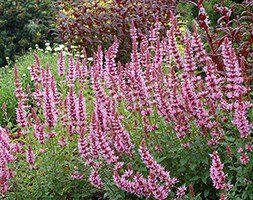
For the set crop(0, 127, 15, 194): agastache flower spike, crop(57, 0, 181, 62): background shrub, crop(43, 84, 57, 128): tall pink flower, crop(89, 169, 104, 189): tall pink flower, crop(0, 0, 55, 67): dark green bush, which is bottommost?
crop(0, 0, 55, 67): dark green bush

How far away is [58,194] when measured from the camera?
4.41 metres

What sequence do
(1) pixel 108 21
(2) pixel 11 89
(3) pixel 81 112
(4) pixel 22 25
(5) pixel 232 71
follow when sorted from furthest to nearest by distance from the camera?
(4) pixel 22 25 < (1) pixel 108 21 < (2) pixel 11 89 < (3) pixel 81 112 < (5) pixel 232 71

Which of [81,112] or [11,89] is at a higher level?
[81,112]

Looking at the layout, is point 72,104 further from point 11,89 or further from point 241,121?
point 11,89

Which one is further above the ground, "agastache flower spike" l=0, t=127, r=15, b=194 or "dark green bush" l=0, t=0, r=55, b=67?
"agastache flower spike" l=0, t=127, r=15, b=194

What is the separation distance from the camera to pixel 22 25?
11383 mm

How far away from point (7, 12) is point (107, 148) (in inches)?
319

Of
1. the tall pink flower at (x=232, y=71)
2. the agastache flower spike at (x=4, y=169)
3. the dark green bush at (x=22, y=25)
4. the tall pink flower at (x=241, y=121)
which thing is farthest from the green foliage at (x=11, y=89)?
the tall pink flower at (x=241, y=121)

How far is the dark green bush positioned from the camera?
36.4ft

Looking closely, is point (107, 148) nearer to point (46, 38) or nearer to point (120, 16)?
point (120, 16)

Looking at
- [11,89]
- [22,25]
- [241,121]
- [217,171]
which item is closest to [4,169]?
[217,171]

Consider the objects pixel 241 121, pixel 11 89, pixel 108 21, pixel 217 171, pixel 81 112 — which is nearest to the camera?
pixel 217 171

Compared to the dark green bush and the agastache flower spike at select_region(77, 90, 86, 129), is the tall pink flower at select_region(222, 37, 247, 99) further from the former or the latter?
the dark green bush

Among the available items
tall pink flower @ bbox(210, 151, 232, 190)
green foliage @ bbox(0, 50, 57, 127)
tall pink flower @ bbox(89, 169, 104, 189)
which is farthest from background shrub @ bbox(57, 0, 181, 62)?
tall pink flower @ bbox(210, 151, 232, 190)
